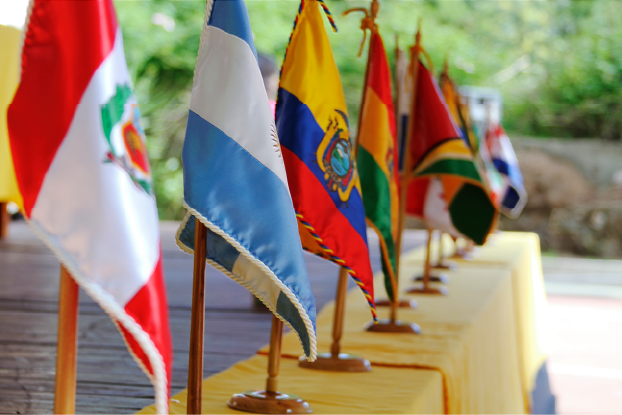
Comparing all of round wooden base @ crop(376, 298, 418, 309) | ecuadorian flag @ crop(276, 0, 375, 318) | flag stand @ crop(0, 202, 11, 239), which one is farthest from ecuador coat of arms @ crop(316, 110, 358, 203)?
flag stand @ crop(0, 202, 11, 239)

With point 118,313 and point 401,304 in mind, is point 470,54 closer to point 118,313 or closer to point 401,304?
point 401,304

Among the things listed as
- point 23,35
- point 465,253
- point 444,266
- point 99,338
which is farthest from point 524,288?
point 23,35

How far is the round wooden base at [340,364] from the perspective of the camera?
1622 millimetres

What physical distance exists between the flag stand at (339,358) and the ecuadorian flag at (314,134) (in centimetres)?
31

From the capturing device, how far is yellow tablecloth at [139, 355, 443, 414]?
4.36 ft

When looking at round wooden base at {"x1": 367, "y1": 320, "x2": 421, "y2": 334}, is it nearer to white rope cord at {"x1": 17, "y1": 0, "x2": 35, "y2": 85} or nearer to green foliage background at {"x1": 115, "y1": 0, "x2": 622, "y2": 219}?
white rope cord at {"x1": 17, "y1": 0, "x2": 35, "y2": 85}

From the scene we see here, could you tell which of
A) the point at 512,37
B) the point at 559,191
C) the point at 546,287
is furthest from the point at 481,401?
the point at 512,37

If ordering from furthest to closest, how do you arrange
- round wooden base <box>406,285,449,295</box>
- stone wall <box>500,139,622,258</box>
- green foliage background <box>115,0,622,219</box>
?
green foliage background <box>115,0,622,219</box> → stone wall <box>500,139,622,258</box> → round wooden base <box>406,285,449,295</box>

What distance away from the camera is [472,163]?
7.20 ft

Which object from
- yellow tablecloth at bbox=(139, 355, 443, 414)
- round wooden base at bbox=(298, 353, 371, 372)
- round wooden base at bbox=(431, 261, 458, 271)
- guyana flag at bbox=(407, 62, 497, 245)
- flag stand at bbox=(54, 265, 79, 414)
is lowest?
flag stand at bbox=(54, 265, 79, 414)

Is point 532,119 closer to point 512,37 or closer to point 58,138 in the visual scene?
point 512,37

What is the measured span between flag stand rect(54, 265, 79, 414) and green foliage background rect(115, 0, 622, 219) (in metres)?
9.55

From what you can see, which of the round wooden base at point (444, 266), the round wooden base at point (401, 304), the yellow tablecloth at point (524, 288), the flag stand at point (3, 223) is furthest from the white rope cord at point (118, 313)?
the flag stand at point (3, 223)

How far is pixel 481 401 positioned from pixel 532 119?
9.62 meters
